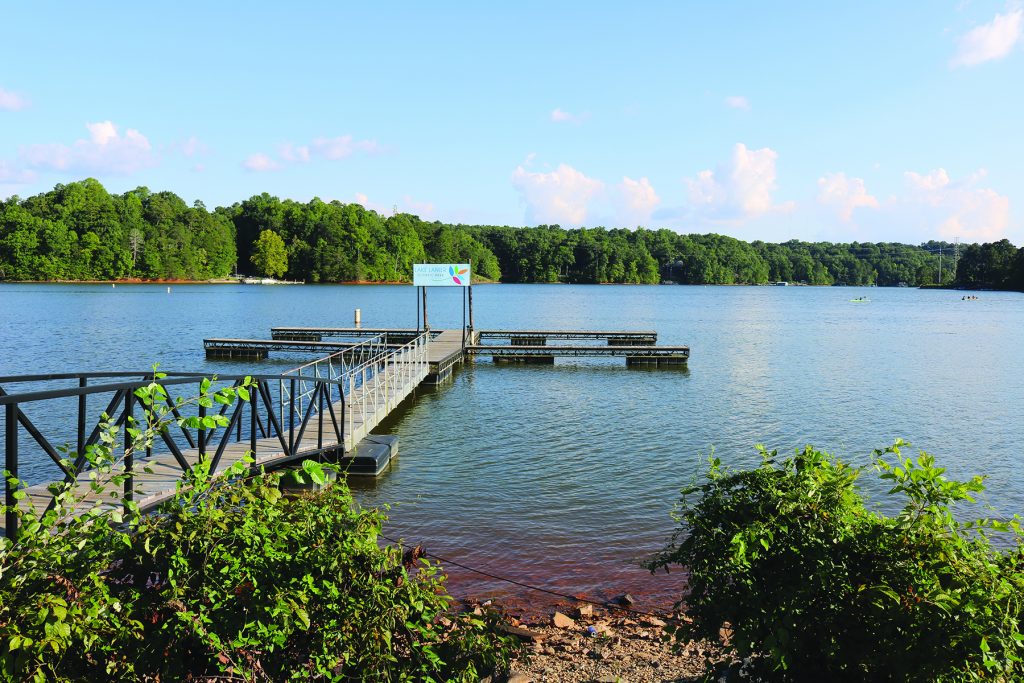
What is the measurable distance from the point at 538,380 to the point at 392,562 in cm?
2547

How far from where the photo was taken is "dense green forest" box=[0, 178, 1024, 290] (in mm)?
120562

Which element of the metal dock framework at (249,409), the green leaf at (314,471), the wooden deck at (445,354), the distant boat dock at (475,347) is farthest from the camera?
the distant boat dock at (475,347)

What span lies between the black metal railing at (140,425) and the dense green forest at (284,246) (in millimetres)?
111915

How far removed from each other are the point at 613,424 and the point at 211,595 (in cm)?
1784

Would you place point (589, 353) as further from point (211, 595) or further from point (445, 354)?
point (211, 595)

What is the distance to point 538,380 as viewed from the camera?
96.5 ft

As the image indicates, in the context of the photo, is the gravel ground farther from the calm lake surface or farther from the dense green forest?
the dense green forest

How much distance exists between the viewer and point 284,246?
479 feet

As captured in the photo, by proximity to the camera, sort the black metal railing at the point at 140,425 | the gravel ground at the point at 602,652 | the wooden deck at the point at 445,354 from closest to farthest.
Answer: the black metal railing at the point at 140,425, the gravel ground at the point at 602,652, the wooden deck at the point at 445,354

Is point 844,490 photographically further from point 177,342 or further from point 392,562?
point 177,342

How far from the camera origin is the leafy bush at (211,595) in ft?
11.2

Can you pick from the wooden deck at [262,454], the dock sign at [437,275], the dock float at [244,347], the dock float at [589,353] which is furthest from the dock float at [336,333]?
the wooden deck at [262,454]

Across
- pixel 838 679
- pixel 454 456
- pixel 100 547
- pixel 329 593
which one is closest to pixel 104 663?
pixel 100 547

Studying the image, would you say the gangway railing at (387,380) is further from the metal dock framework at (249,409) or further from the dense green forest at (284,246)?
the dense green forest at (284,246)
